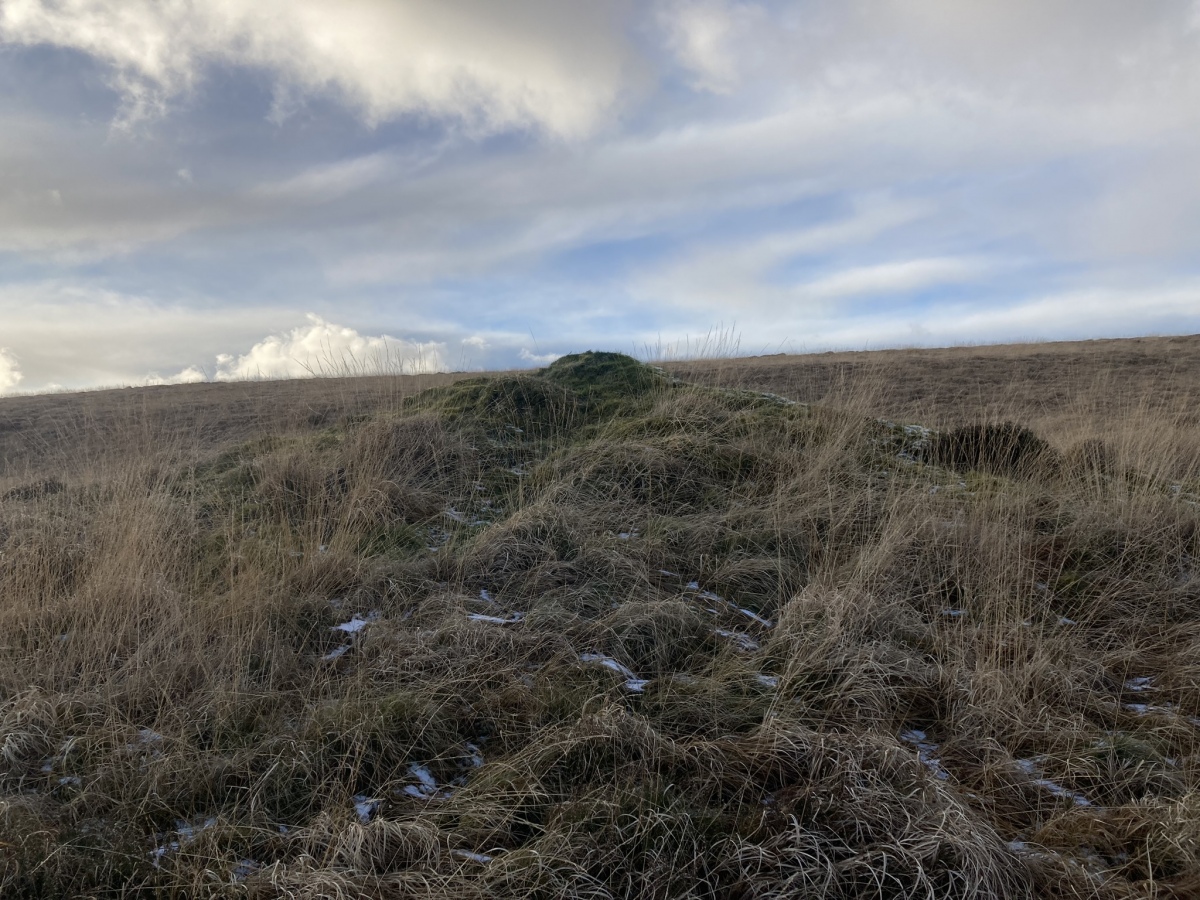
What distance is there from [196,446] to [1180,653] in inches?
343

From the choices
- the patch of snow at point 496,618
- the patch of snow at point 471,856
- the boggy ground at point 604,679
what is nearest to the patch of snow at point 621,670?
the boggy ground at point 604,679

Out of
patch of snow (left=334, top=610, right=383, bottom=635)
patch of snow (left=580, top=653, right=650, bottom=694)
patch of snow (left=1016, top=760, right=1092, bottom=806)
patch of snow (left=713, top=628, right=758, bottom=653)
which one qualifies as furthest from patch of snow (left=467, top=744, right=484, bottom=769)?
patch of snow (left=1016, top=760, right=1092, bottom=806)

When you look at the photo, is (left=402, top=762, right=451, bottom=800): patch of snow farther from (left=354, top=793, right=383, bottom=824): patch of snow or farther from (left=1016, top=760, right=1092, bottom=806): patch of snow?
(left=1016, top=760, right=1092, bottom=806): patch of snow

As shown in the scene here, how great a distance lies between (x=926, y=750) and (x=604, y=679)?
145 centimetres

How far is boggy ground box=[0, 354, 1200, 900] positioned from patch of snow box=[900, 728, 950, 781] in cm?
2

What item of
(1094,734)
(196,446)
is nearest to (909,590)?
(1094,734)

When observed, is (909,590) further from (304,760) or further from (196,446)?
(196,446)

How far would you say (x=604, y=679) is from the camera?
346 centimetres

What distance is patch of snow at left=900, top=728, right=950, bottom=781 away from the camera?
2.91 meters

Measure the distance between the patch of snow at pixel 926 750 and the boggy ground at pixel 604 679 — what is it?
0.06 ft

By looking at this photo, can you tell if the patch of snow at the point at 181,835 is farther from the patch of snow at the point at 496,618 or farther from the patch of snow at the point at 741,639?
the patch of snow at the point at 741,639

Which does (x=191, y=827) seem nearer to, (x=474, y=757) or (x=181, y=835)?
(x=181, y=835)

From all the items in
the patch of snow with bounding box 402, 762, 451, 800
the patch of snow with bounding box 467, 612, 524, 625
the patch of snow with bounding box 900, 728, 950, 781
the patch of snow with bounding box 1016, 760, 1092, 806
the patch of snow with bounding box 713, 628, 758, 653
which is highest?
the patch of snow with bounding box 467, 612, 524, 625

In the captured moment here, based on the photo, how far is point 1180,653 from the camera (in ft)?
12.5
